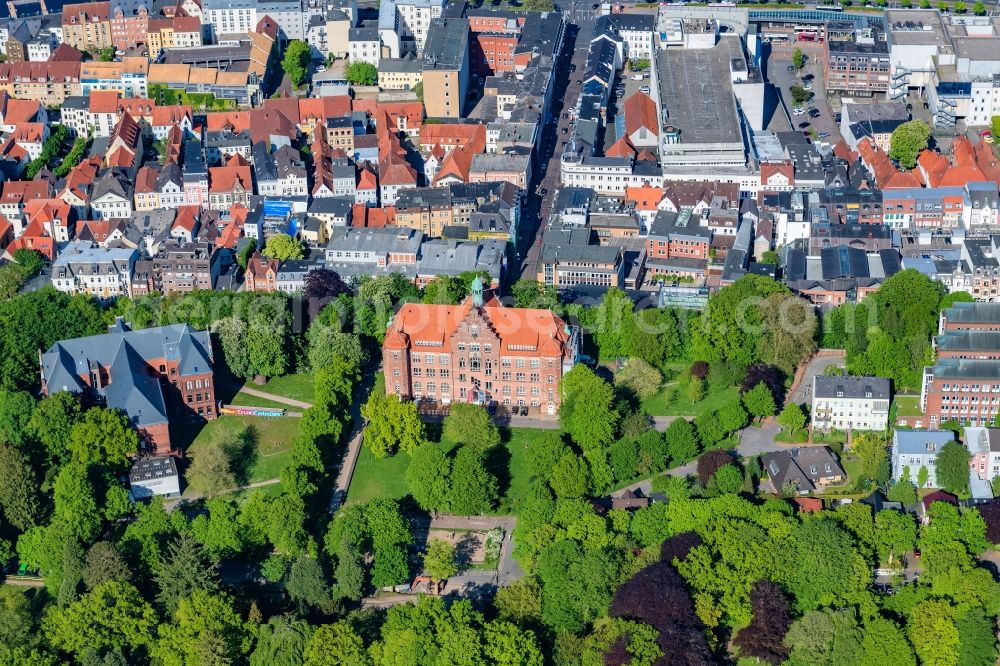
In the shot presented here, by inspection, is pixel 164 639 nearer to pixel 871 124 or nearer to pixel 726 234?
pixel 726 234

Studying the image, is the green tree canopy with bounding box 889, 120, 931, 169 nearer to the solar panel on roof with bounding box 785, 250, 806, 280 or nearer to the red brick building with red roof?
the solar panel on roof with bounding box 785, 250, 806, 280

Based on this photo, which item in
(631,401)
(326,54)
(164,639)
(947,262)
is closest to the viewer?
(164,639)

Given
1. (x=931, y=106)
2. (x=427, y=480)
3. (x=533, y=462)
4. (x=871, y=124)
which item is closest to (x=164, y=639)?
(x=427, y=480)

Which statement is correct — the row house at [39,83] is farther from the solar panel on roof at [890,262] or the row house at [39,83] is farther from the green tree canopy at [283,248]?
the solar panel on roof at [890,262]

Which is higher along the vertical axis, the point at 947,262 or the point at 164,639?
the point at 947,262

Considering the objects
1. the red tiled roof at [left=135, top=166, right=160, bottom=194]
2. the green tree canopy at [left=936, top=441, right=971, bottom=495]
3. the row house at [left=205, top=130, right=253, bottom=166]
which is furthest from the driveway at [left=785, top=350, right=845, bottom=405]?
the red tiled roof at [left=135, top=166, right=160, bottom=194]

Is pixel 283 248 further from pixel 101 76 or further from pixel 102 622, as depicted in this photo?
pixel 102 622
